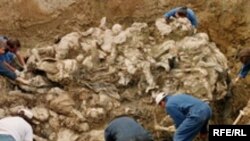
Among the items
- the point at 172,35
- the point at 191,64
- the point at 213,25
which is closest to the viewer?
the point at 191,64

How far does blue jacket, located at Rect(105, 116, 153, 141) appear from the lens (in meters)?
6.23

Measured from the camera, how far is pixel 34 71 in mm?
10562

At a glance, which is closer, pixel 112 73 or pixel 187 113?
pixel 187 113

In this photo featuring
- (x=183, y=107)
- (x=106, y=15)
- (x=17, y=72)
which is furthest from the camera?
(x=106, y=15)

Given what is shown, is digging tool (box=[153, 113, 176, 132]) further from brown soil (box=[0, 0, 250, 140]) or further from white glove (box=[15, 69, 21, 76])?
brown soil (box=[0, 0, 250, 140])

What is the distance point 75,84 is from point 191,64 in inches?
81.1

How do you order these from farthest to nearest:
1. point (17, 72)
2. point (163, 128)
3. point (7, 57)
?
point (7, 57) < point (17, 72) < point (163, 128)

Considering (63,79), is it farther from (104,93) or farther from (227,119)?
(227,119)

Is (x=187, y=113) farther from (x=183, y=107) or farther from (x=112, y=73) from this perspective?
(x=112, y=73)

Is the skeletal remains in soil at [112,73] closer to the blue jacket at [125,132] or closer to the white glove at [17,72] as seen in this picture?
the white glove at [17,72]

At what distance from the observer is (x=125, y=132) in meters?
6.25

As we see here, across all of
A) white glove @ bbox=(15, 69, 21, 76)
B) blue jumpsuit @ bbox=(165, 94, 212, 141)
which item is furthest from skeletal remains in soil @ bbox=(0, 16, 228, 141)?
blue jumpsuit @ bbox=(165, 94, 212, 141)

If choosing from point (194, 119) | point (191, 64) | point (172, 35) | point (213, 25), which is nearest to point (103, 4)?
point (213, 25)

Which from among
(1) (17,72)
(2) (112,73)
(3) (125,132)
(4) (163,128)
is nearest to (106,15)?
(2) (112,73)
